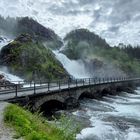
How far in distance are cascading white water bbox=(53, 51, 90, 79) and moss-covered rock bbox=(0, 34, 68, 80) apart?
22514mm

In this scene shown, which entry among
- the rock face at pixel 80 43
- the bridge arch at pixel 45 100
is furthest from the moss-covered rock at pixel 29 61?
the rock face at pixel 80 43

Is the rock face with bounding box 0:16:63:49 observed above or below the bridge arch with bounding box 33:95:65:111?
above

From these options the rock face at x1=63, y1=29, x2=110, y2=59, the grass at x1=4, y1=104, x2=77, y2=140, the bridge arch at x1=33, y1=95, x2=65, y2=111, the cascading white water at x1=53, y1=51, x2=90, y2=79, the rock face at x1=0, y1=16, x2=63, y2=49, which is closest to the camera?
the grass at x1=4, y1=104, x2=77, y2=140

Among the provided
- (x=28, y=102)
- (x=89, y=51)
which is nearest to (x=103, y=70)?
(x=89, y=51)

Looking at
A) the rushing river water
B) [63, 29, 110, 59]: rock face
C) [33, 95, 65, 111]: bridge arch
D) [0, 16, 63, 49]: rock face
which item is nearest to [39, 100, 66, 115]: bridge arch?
[33, 95, 65, 111]: bridge arch

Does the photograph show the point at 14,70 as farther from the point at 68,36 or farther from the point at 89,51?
the point at 68,36

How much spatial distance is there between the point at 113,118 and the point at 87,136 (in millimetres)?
8805

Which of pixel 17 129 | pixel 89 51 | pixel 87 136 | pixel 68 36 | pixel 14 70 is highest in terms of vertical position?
pixel 68 36

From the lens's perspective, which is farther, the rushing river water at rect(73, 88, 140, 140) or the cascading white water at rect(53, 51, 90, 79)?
the cascading white water at rect(53, 51, 90, 79)

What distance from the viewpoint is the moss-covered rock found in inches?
2478

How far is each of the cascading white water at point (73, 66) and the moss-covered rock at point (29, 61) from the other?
73.9ft

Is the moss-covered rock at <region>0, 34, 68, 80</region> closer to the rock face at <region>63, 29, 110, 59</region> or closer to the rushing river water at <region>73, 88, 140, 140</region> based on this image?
the rushing river water at <region>73, 88, 140, 140</region>

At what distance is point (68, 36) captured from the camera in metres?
163

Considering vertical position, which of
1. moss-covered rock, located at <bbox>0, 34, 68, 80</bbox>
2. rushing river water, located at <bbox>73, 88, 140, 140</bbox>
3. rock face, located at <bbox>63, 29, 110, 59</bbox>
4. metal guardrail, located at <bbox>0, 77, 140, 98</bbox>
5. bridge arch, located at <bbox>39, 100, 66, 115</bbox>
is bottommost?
rushing river water, located at <bbox>73, 88, 140, 140</bbox>
